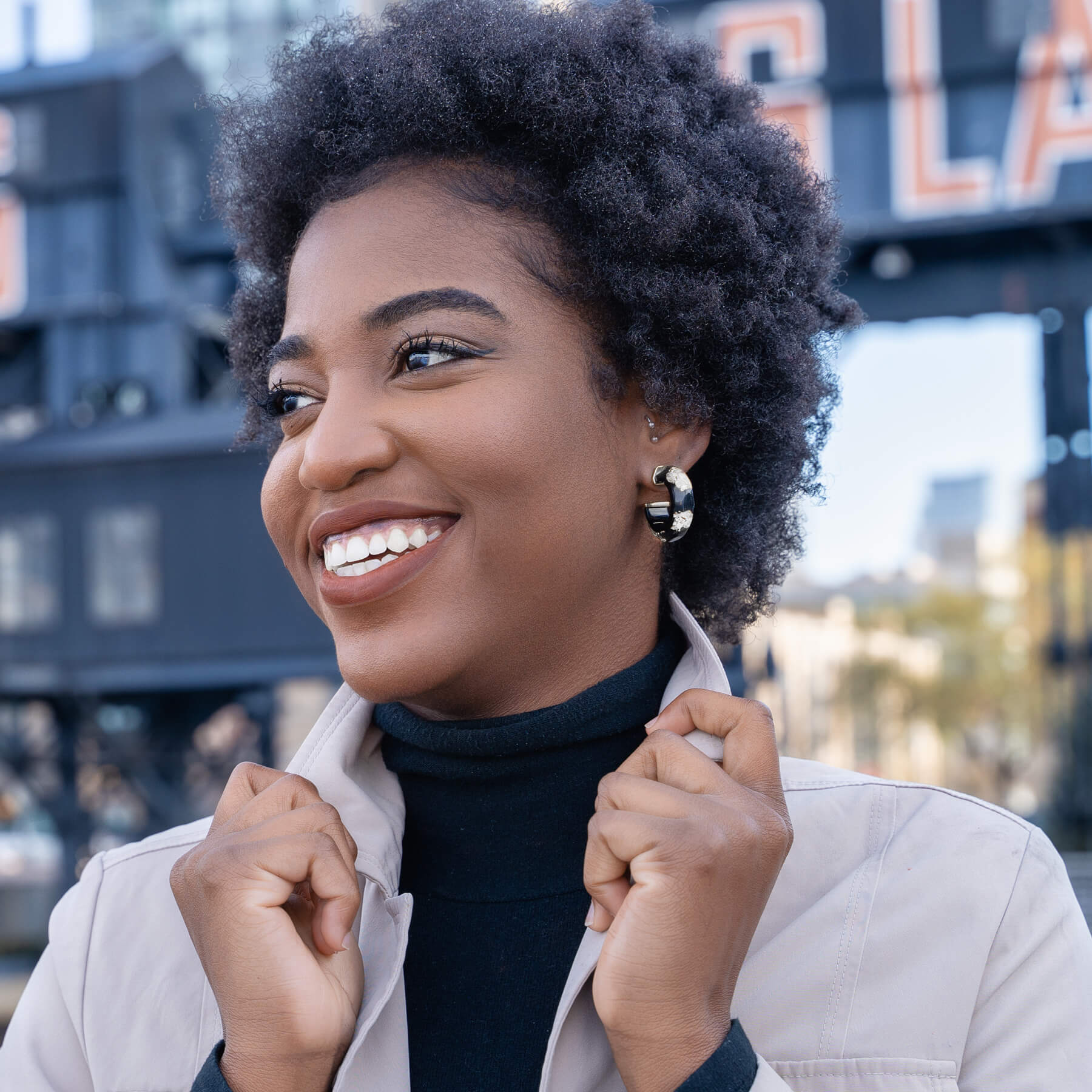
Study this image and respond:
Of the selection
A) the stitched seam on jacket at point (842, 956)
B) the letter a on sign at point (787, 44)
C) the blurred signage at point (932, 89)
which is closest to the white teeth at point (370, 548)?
the stitched seam on jacket at point (842, 956)

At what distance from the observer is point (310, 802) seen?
5.52 ft

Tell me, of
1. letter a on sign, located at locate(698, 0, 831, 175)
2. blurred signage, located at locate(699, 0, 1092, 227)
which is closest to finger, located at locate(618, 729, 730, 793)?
blurred signage, located at locate(699, 0, 1092, 227)

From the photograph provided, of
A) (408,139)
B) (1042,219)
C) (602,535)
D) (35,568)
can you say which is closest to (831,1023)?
(602,535)

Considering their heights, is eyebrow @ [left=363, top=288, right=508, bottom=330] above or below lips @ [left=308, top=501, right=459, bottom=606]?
above

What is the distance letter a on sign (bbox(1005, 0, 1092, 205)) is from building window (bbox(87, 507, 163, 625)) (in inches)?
373

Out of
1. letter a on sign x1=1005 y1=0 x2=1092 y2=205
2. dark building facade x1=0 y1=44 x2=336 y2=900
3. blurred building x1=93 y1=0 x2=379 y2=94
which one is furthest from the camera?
blurred building x1=93 y1=0 x2=379 y2=94

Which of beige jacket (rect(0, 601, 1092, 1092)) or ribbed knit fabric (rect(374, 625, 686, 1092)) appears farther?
ribbed knit fabric (rect(374, 625, 686, 1092))

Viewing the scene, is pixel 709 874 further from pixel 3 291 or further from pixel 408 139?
pixel 3 291

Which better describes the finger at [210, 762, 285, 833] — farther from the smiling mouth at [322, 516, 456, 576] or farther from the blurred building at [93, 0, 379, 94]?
the blurred building at [93, 0, 379, 94]

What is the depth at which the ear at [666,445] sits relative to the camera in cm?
189

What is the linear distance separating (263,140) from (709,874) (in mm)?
1565

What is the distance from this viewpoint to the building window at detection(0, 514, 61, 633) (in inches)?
532

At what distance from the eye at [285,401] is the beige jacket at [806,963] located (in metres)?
0.48

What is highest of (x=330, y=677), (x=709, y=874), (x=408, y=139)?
(x=408, y=139)
